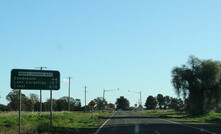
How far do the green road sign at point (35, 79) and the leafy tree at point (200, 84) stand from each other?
4017 centimetres

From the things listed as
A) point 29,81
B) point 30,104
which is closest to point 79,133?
point 29,81

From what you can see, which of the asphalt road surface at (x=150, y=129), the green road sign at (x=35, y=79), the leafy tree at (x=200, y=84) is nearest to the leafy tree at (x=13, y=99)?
the leafy tree at (x=200, y=84)

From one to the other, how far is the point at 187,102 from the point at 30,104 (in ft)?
309

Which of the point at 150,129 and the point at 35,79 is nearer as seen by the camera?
the point at 35,79

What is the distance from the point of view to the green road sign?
21.4 meters

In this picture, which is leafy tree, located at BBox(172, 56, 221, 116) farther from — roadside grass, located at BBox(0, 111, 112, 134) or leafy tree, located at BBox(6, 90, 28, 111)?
leafy tree, located at BBox(6, 90, 28, 111)

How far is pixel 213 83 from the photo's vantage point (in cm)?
5841

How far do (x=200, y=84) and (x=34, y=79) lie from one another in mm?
42714

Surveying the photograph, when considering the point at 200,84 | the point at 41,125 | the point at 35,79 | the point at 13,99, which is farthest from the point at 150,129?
the point at 13,99

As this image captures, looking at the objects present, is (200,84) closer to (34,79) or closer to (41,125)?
(41,125)

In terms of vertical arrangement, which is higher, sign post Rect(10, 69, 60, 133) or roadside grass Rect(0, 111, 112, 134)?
sign post Rect(10, 69, 60, 133)

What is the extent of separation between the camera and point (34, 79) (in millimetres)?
22359

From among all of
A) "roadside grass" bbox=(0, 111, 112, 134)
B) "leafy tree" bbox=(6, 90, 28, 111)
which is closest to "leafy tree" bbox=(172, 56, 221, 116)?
"roadside grass" bbox=(0, 111, 112, 134)

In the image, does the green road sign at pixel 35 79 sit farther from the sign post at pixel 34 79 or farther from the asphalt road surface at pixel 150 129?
the asphalt road surface at pixel 150 129
